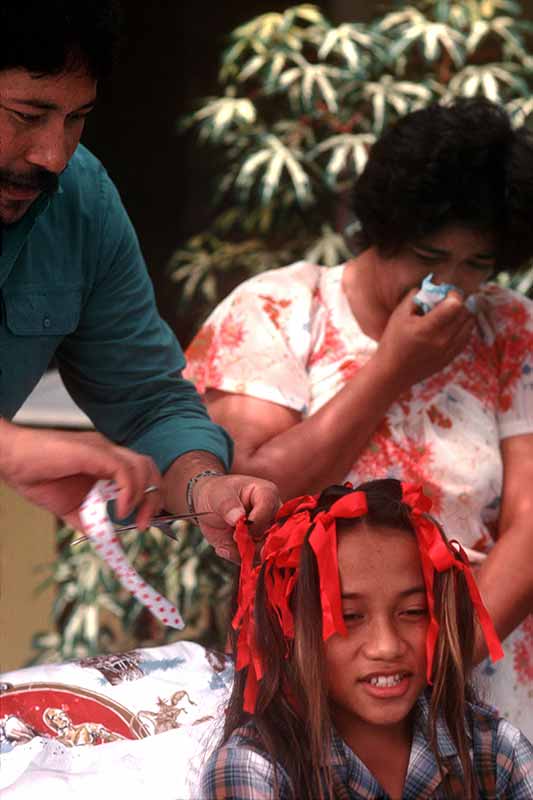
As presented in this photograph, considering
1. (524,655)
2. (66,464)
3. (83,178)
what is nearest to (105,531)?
(66,464)

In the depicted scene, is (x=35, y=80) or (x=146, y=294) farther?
(x=146, y=294)

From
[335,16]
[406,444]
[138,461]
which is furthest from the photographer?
[335,16]

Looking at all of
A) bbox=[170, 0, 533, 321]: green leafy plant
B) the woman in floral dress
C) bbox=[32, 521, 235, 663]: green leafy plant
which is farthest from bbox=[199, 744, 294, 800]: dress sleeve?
bbox=[170, 0, 533, 321]: green leafy plant

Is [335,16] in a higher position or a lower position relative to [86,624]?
higher

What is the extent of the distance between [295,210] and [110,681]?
1940 mm

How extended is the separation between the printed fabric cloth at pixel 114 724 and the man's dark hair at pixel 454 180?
29.1 inches

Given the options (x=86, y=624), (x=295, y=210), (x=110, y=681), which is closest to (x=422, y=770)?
(x=110, y=681)

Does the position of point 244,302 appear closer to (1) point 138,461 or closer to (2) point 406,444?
(2) point 406,444

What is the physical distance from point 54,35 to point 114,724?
80cm

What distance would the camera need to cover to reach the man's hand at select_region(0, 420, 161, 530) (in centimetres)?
120

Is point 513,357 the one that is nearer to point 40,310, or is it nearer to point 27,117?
point 40,310

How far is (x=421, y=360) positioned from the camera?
190cm

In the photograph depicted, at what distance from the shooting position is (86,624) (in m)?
2.94

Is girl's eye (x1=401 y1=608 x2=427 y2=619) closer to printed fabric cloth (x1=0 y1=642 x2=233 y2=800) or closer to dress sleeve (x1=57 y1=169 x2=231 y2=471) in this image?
printed fabric cloth (x1=0 y1=642 x2=233 y2=800)
